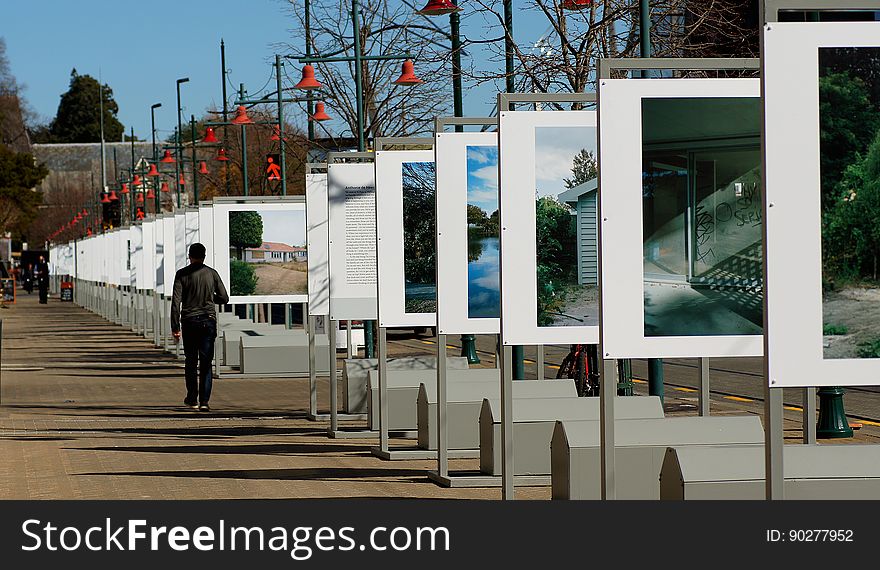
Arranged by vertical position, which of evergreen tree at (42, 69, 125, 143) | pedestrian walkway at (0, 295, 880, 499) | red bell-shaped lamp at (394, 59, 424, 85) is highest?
evergreen tree at (42, 69, 125, 143)

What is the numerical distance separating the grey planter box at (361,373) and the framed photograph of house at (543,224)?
6.86 metres

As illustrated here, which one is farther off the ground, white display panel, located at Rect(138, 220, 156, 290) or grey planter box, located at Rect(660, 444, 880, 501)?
white display panel, located at Rect(138, 220, 156, 290)

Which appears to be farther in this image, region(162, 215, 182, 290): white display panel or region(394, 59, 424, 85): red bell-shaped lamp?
region(162, 215, 182, 290): white display panel

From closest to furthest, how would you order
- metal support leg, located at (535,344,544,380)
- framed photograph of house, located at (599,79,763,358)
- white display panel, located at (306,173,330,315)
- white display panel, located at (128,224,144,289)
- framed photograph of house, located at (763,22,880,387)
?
framed photograph of house, located at (763,22,880,387) < framed photograph of house, located at (599,79,763,358) < metal support leg, located at (535,344,544,380) < white display panel, located at (306,173,330,315) < white display panel, located at (128,224,144,289)

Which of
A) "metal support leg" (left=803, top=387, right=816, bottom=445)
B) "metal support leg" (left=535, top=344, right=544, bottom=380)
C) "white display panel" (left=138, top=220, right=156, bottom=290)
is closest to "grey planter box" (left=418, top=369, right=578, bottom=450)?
"metal support leg" (left=535, top=344, right=544, bottom=380)

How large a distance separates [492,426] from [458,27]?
33.1ft

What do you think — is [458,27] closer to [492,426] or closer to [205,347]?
[205,347]

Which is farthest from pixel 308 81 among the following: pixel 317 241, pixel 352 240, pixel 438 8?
pixel 352 240

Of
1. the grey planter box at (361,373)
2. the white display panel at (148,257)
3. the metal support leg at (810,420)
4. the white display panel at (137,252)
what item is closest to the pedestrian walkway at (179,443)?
the grey planter box at (361,373)

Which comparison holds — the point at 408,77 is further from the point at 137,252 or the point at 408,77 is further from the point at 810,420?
the point at 137,252

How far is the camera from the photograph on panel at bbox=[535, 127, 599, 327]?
33.2 feet

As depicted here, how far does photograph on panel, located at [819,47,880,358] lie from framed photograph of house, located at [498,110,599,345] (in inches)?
143

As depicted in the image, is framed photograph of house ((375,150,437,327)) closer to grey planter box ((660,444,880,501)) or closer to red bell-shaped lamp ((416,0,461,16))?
red bell-shaped lamp ((416,0,461,16))
